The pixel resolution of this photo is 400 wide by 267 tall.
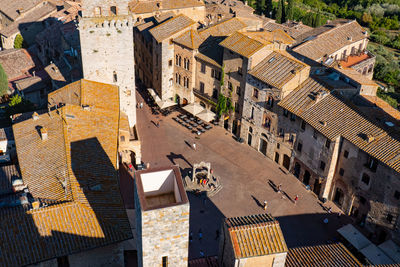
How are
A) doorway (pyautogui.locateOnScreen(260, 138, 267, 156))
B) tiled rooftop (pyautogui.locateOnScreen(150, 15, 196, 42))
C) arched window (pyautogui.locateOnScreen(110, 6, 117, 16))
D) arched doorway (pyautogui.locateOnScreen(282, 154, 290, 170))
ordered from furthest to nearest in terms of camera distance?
1. tiled rooftop (pyautogui.locateOnScreen(150, 15, 196, 42))
2. doorway (pyautogui.locateOnScreen(260, 138, 267, 156))
3. arched doorway (pyautogui.locateOnScreen(282, 154, 290, 170))
4. arched window (pyautogui.locateOnScreen(110, 6, 117, 16))

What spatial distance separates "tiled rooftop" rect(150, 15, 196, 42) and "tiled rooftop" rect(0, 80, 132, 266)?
694 inches

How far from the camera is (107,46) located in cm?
5359

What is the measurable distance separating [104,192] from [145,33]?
134 ft

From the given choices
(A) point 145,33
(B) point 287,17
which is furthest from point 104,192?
(B) point 287,17

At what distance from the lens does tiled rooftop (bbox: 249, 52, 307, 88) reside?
54.8 m

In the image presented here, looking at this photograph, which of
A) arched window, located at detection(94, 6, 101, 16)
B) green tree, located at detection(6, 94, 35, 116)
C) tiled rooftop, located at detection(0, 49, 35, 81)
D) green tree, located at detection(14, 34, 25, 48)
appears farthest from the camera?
green tree, located at detection(14, 34, 25, 48)

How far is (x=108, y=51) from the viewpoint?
5397cm

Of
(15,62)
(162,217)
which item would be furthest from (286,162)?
(15,62)

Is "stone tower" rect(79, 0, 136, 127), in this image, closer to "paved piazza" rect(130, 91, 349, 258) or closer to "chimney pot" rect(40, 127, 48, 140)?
"paved piazza" rect(130, 91, 349, 258)

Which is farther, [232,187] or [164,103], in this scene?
[164,103]

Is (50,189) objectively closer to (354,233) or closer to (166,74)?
(354,233)

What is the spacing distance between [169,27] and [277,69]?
20644mm

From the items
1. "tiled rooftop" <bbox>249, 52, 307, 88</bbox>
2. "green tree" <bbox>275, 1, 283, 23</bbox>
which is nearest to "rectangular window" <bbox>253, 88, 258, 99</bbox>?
"tiled rooftop" <bbox>249, 52, 307, 88</bbox>

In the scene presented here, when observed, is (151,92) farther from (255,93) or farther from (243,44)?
(255,93)
